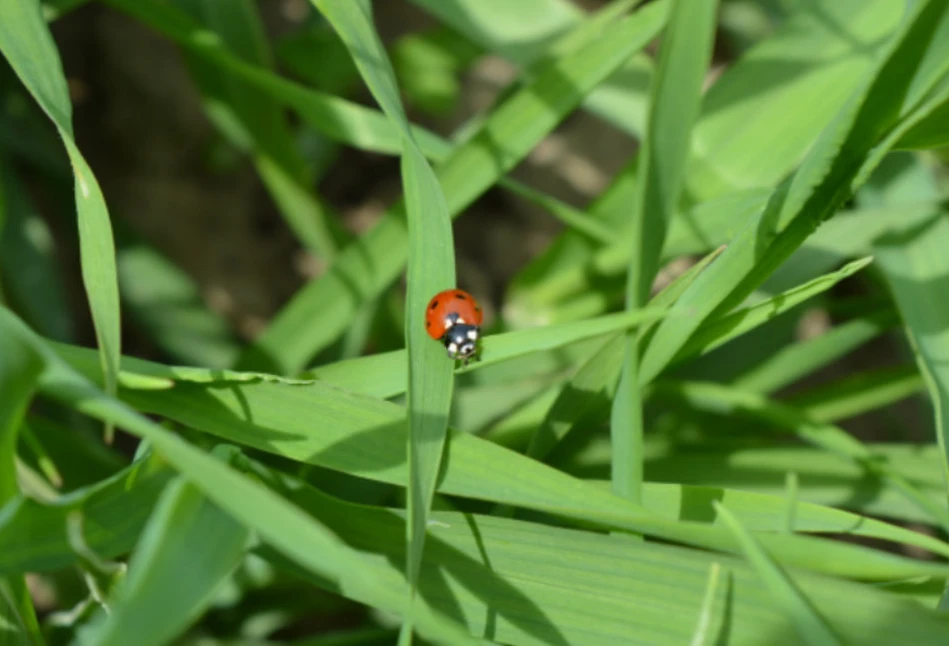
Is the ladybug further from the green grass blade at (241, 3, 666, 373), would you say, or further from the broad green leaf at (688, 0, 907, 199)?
the broad green leaf at (688, 0, 907, 199)

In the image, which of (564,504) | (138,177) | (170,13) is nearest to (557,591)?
(564,504)

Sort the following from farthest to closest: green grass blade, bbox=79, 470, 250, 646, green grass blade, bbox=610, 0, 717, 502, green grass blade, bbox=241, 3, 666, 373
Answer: green grass blade, bbox=241, 3, 666, 373, green grass blade, bbox=610, 0, 717, 502, green grass blade, bbox=79, 470, 250, 646

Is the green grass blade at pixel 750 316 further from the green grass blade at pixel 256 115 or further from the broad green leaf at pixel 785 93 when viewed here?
the green grass blade at pixel 256 115

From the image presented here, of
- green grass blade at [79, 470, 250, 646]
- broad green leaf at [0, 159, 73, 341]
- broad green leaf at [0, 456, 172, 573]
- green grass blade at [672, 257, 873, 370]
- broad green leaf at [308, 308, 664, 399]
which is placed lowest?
green grass blade at [79, 470, 250, 646]

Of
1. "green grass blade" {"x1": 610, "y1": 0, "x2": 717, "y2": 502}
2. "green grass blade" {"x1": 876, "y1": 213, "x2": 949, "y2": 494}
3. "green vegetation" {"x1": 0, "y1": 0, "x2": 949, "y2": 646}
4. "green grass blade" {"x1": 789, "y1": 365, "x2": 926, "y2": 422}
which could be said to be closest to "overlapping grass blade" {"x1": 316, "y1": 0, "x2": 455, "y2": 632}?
"green vegetation" {"x1": 0, "y1": 0, "x2": 949, "y2": 646}

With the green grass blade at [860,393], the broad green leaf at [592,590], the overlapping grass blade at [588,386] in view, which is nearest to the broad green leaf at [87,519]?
the broad green leaf at [592,590]

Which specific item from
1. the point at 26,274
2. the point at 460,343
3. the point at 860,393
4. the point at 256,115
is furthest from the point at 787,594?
the point at 26,274

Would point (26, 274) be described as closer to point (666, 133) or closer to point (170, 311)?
point (170, 311)
